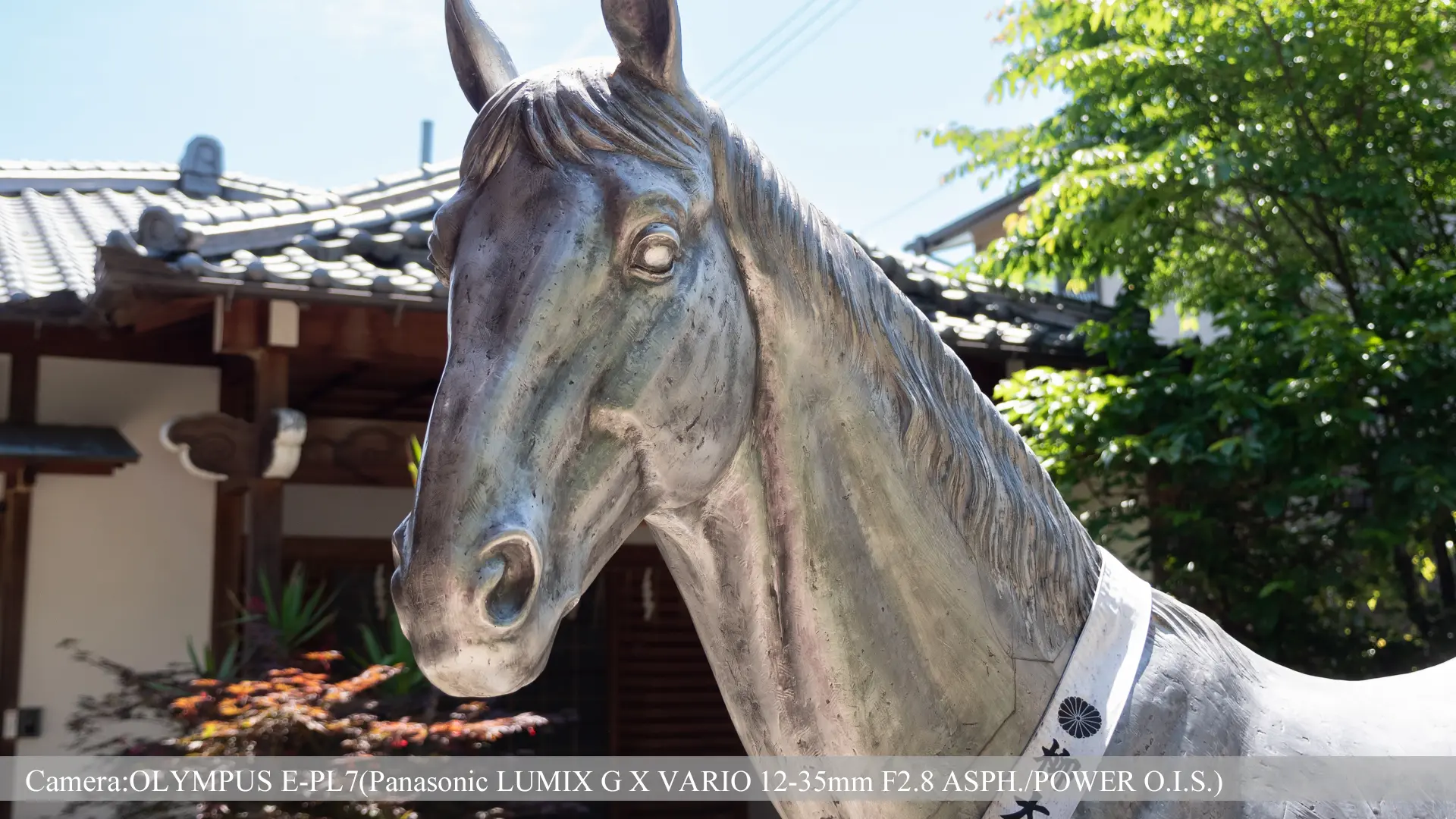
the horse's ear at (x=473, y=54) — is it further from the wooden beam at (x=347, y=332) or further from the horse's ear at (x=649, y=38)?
the wooden beam at (x=347, y=332)

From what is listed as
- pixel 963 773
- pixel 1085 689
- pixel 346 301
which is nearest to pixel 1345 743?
pixel 1085 689

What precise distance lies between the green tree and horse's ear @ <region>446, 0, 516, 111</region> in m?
4.25

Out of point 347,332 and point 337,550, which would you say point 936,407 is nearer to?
point 347,332

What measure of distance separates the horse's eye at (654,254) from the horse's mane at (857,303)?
9cm

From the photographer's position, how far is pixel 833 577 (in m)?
1.24

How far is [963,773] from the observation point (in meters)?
1.27

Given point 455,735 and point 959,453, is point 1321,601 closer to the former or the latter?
point 455,735

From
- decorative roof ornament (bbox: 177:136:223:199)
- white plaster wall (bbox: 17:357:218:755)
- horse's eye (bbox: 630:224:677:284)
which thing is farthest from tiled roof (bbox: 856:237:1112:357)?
decorative roof ornament (bbox: 177:136:223:199)

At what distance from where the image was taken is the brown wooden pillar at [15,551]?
6.19 m

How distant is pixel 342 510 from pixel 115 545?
4.50 ft

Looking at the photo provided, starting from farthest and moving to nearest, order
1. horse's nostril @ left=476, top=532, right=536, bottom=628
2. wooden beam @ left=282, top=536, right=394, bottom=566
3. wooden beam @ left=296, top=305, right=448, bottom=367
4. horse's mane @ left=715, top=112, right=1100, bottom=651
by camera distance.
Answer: wooden beam @ left=282, top=536, right=394, bottom=566 < wooden beam @ left=296, top=305, right=448, bottom=367 < horse's mane @ left=715, top=112, right=1100, bottom=651 < horse's nostril @ left=476, top=532, right=536, bottom=628

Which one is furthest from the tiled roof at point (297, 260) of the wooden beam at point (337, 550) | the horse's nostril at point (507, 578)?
the horse's nostril at point (507, 578)

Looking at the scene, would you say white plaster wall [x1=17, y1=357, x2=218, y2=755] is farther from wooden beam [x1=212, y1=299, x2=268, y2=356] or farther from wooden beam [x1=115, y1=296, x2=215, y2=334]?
wooden beam [x1=212, y1=299, x2=268, y2=356]

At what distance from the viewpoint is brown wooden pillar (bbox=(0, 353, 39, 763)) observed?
244 inches
